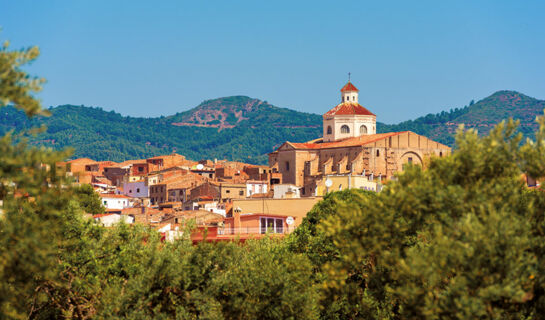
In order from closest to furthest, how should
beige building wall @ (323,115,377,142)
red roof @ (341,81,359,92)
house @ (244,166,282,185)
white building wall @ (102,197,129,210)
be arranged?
white building wall @ (102,197,129,210) < house @ (244,166,282,185) < beige building wall @ (323,115,377,142) < red roof @ (341,81,359,92)

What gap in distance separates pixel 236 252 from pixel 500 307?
33.4ft

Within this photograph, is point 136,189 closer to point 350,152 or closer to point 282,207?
point 350,152

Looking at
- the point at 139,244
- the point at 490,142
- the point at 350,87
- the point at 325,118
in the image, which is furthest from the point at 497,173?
the point at 350,87

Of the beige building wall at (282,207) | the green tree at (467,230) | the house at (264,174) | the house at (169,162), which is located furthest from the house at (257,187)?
the green tree at (467,230)

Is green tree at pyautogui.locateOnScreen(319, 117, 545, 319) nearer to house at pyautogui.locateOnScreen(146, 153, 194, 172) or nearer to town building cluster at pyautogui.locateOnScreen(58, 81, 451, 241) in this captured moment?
town building cluster at pyautogui.locateOnScreen(58, 81, 451, 241)

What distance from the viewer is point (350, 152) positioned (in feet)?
330

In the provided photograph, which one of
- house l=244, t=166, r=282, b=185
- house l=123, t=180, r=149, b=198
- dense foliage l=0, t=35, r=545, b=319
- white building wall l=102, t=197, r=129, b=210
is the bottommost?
dense foliage l=0, t=35, r=545, b=319

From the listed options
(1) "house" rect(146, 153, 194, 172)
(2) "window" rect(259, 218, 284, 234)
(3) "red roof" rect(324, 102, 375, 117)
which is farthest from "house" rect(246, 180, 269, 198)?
(2) "window" rect(259, 218, 284, 234)

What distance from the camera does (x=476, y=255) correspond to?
14750 mm

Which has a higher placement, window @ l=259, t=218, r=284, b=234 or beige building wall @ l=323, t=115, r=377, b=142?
beige building wall @ l=323, t=115, r=377, b=142

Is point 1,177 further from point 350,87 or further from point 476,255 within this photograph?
point 350,87

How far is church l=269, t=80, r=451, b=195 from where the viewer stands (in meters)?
98.7

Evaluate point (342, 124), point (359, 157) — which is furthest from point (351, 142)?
point (342, 124)

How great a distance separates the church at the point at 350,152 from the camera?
324 ft
